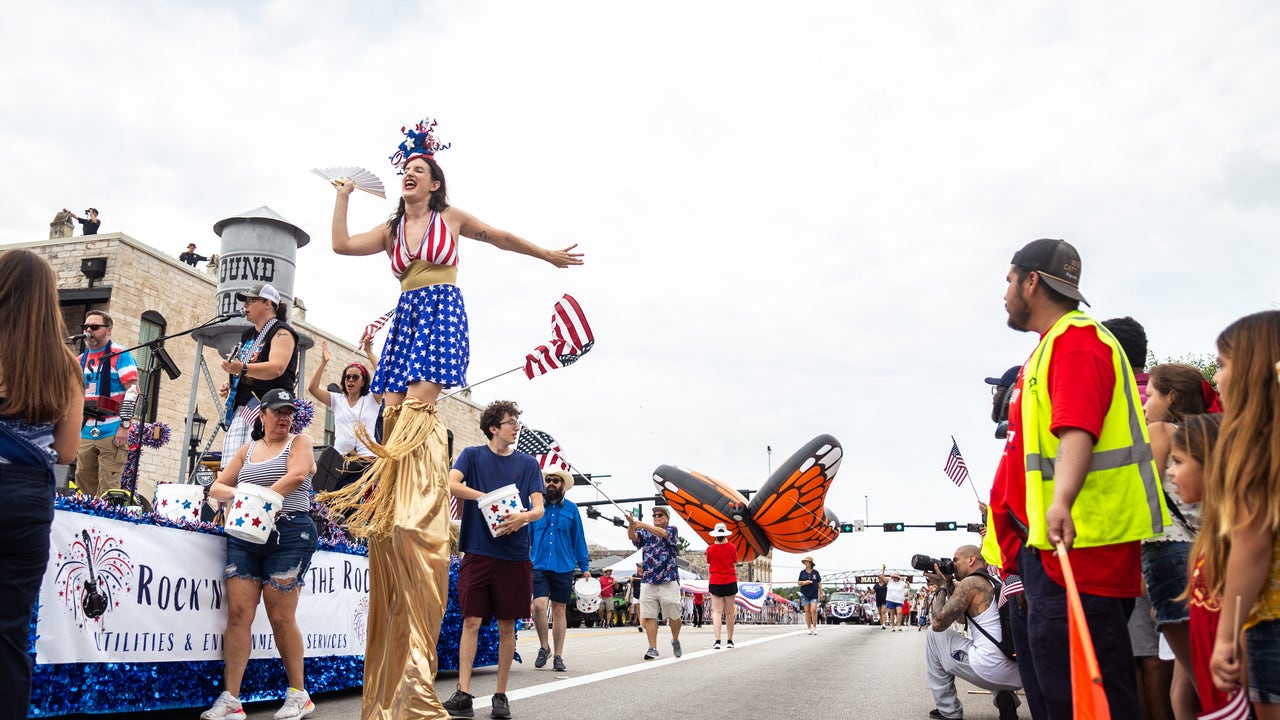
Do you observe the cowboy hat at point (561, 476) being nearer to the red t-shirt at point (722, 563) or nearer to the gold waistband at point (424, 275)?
the red t-shirt at point (722, 563)

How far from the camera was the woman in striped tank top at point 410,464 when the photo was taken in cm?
369

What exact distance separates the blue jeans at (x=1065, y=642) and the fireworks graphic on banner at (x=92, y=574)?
13.2 feet

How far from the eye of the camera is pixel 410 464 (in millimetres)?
3773

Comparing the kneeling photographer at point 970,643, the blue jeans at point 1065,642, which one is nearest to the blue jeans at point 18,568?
the blue jeans at point 1065,642

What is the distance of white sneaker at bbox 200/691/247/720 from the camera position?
4.88 m

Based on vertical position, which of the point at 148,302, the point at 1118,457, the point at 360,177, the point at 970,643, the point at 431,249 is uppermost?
the point at 148,302

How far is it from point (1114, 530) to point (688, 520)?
54.2ft

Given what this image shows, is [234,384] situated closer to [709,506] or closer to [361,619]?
[361,619]

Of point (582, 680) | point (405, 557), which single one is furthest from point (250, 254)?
point (405, 557)

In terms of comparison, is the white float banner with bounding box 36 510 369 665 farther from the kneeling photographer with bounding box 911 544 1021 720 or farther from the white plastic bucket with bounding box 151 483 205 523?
the kneeling photographer with bounding box 911 544 1021 720

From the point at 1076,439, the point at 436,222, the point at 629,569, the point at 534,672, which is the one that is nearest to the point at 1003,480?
the point at 1076,439

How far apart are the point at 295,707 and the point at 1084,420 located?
14.3 feet

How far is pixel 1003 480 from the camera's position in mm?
3193

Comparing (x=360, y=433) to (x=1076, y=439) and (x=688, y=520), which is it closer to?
(x=1076, y=439)
